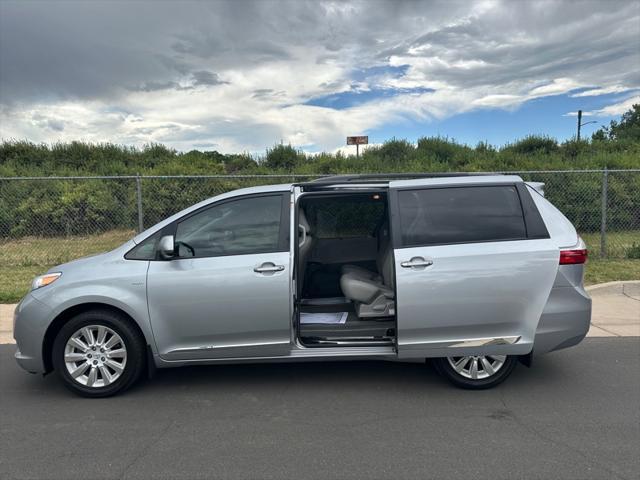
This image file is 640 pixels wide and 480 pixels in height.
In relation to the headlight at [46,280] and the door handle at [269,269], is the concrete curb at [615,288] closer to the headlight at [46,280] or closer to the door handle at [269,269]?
the door handle at [269,269]

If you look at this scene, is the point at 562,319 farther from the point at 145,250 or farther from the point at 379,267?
the point at 145,250

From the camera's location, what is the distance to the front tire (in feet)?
13.7

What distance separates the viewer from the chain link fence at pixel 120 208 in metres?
11.0

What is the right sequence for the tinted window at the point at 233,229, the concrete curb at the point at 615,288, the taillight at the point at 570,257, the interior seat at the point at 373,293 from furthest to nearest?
the concrete curb at the point at 615,288 → the interior seat at the point at 373,293 → the tinted window at the point at 233,229 → the taillight at the point at 570,257

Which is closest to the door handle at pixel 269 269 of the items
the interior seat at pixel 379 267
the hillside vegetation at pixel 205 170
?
the interior seat at pixel 379 267

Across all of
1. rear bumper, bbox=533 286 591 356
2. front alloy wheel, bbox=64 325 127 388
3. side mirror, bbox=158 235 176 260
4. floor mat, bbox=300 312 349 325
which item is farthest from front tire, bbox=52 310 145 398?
rear bumper, bbox=533 286 591 356

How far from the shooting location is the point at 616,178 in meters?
11.3

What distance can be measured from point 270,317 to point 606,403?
2.84 meters

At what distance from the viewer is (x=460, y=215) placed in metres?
4.35

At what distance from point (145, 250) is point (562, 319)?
357 cm

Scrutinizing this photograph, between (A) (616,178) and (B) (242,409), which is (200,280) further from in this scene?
(A) (616,178)

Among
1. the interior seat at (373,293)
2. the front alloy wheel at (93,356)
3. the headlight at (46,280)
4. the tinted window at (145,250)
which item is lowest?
the front alloy wheel at (93,356)

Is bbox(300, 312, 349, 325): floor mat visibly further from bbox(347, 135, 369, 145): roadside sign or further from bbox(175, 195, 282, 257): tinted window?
bbox(347, 135, 369, 145): roadside sign

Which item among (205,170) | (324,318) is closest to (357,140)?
(205,170)
